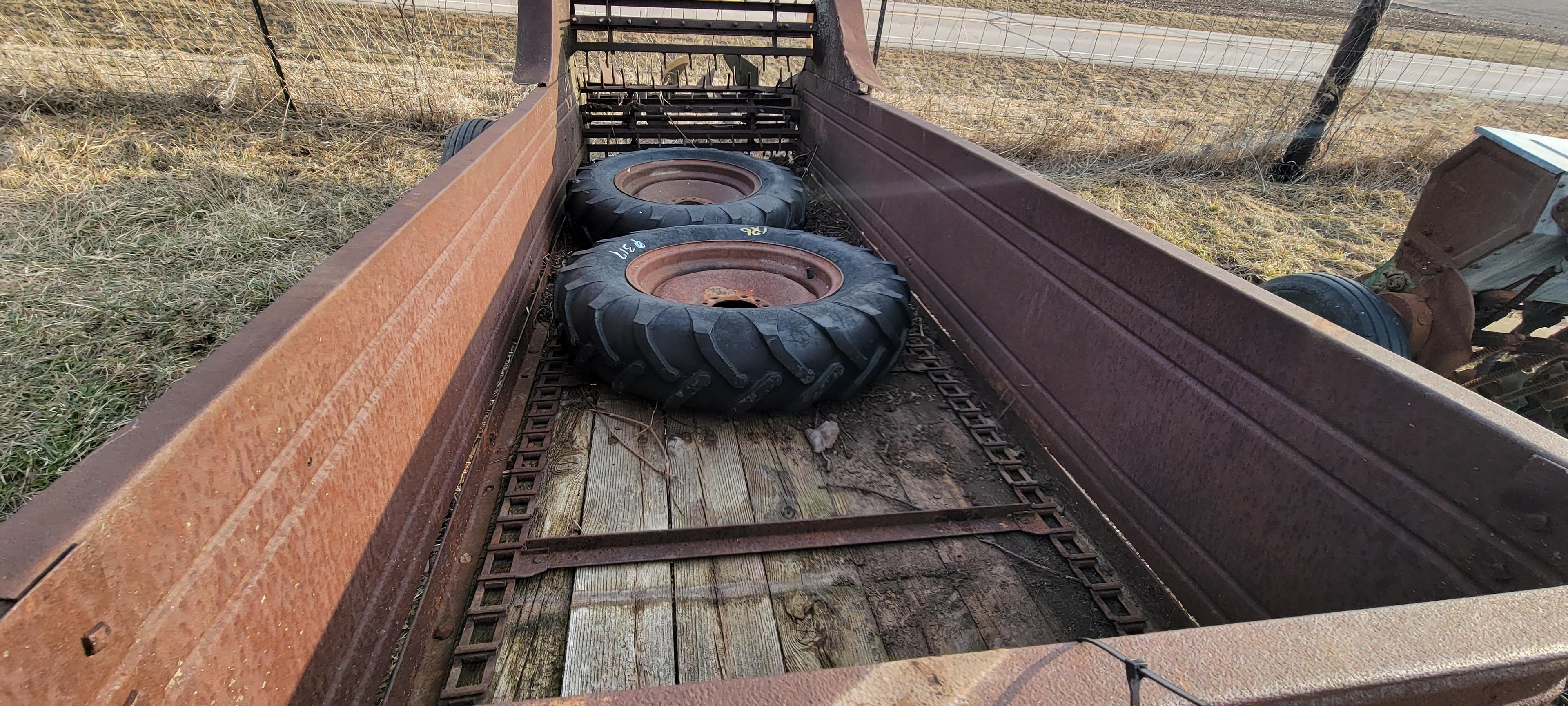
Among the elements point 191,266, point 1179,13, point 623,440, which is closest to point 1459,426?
point 623,440

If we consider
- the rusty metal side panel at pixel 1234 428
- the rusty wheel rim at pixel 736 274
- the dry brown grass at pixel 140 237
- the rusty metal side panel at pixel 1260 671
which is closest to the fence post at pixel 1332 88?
the rusty metal side panel at pixel 1234 428

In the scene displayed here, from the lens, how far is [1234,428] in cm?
132

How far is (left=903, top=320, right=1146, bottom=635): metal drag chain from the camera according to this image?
152 centimetres

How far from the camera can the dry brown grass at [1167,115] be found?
606cm

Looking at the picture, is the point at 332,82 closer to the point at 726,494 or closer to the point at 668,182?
the point at 668,182

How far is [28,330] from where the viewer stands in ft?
8.07

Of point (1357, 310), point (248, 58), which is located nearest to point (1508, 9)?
point (1357, 310)

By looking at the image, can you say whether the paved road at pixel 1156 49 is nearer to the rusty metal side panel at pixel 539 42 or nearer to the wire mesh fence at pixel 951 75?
the wire mesh fence at pixel 951 75

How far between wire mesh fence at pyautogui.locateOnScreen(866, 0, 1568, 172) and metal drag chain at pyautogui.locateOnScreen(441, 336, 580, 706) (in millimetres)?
5073

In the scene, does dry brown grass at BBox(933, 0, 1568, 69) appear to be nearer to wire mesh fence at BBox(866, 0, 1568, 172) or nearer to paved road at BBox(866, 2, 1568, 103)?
wire mesh fence at BBox(866, 0, 1568, 172)

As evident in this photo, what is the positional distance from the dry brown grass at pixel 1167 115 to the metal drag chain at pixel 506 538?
513 centimetres

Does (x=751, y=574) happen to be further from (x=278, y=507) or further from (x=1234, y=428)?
(x=1234, y=428)

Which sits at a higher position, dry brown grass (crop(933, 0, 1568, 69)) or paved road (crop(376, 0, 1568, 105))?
dry brown grass (crop(933, 0, 1568, 69))

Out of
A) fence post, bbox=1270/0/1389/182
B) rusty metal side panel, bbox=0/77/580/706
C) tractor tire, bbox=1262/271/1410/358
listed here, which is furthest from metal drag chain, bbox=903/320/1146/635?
fence post, bbox=1270/0/1389/182
